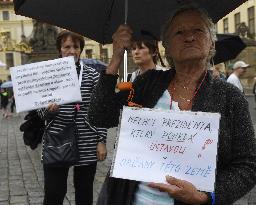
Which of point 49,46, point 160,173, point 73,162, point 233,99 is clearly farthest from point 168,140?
point 49,46

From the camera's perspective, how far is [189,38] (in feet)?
7.98

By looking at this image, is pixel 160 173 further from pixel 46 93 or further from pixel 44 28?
pixel 44 28

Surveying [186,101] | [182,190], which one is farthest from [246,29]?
[182,190]

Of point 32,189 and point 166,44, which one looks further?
point 32,189

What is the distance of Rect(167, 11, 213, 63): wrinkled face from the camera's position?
243 cm

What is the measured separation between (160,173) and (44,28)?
2638cm

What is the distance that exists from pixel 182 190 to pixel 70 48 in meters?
2.26

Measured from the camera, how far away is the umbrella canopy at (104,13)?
283 cm

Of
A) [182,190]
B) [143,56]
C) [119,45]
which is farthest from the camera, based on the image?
[143,56]

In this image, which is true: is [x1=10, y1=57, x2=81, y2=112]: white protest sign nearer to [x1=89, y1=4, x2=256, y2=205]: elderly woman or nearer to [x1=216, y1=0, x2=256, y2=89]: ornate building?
[x1=89, y1=4, x2=256, y2=205]: elderly woman

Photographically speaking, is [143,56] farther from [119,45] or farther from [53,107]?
[119,45]

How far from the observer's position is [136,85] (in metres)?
2.55

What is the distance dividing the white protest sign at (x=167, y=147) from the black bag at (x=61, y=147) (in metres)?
1.61

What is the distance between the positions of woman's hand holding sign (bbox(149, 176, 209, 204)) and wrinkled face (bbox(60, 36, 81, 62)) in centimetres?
215
